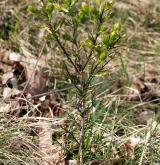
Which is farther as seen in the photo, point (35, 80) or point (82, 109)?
point (35, 80)

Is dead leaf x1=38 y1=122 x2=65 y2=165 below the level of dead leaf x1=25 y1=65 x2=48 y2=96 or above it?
below

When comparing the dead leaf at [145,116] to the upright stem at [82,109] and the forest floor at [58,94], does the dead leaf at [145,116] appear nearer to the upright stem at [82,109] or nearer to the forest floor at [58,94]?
the forest floor at [58,94]

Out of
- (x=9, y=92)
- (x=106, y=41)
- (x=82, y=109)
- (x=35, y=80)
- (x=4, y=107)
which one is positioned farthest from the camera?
(x=35, y=80)

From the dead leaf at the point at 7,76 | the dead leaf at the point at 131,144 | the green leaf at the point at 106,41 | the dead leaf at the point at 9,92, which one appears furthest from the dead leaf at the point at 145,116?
the green leaf at the point at 106,41

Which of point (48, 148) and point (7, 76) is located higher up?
point (7, 76)

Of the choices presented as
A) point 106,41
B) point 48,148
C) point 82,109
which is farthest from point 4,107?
point 106,41

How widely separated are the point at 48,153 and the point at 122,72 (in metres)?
1.20

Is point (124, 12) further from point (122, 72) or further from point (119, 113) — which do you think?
point (119, 113)

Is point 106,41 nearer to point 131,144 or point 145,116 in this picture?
point 131,144

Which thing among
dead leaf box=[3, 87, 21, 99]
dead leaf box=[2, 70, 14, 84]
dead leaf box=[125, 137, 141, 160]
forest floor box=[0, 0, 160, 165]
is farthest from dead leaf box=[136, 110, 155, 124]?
dead leaf box=[2, 70, 14, 84]

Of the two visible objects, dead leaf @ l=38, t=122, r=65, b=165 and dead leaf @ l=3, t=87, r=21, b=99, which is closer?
dead leaf @ l=38, t=122, r=65, b=165

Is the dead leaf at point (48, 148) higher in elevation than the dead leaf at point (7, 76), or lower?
lower

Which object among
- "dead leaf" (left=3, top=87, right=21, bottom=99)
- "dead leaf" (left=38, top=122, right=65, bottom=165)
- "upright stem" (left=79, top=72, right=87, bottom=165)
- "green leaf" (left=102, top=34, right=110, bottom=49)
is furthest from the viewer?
"dead leaf" (left=3, top=87, right=21, bottom=99)

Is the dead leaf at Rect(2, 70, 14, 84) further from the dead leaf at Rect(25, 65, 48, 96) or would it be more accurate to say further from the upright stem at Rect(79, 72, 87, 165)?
the upright stem at Rect(79, 72, 87, 165)
